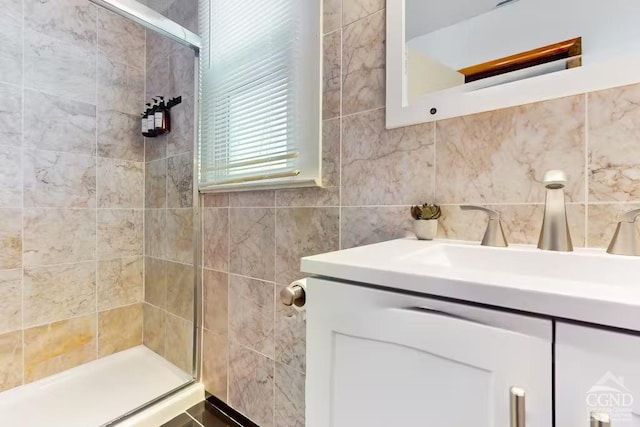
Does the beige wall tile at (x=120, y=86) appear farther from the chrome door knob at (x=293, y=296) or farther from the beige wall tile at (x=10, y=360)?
the chrome door knob at (x=293, y=296)

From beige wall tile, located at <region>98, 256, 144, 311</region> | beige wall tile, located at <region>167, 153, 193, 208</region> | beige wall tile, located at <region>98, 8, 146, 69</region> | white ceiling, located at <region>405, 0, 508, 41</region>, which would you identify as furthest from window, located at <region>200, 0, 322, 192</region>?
beige wall tile, located at <region>98, 256, 144, 311</region>

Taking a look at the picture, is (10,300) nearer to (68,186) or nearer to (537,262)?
(68,186)

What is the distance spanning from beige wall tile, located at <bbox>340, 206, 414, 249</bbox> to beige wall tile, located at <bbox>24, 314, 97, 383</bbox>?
5.52 ft

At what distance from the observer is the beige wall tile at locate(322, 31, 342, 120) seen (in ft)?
3.46

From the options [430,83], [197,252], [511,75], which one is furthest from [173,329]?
[511,75]

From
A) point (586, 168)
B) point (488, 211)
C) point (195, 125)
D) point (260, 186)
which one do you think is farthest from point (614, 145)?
point (195, 125)

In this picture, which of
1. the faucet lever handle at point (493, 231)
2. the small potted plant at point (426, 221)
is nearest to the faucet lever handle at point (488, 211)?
the faucet lever handle at point (493, 231)

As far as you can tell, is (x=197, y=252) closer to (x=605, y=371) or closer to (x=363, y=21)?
(x=363, y=21)

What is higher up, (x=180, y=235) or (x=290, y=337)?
(x=180, y=235)

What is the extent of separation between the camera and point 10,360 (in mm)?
1452

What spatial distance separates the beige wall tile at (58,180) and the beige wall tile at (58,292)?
0.36 m

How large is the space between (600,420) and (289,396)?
1084mm

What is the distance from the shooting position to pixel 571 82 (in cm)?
67

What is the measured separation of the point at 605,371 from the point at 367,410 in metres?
0.32
